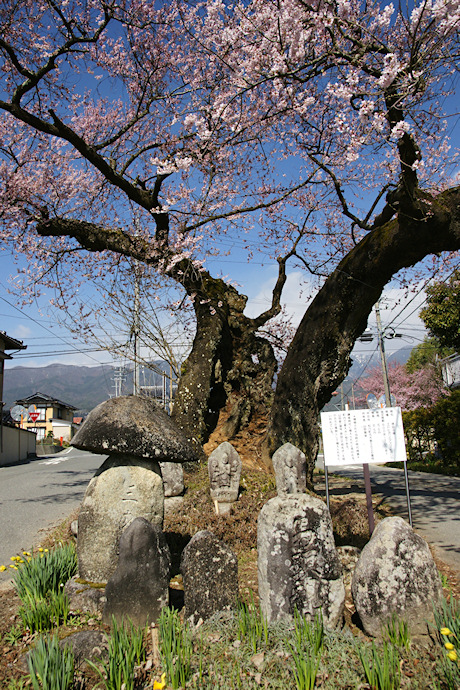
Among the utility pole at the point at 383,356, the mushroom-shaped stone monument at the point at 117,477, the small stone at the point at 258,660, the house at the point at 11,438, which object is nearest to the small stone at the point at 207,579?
the small stone at the point at 258,660

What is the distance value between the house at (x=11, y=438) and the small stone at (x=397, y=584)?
25.6 meters

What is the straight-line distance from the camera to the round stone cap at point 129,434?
A: 14.6 ft

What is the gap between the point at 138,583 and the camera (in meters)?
3.55

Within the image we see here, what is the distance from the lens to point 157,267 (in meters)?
10.3

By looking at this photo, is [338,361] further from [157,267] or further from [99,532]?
[99,532]

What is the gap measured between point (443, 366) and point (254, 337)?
89.6 feet

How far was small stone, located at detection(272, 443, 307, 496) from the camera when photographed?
7.38 metres

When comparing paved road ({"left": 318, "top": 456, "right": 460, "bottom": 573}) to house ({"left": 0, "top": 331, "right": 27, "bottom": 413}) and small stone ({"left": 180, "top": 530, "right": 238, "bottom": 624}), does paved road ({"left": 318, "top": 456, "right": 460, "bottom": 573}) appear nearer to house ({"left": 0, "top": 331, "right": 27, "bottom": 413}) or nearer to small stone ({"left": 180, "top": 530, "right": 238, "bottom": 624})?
small stone ({"left": 180, "top": 530, "right": 238, "bottom": 624})

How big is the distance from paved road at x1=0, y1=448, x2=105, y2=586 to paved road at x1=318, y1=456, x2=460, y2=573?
5.65 m

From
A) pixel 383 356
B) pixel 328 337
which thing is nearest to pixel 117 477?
pixel 328 337

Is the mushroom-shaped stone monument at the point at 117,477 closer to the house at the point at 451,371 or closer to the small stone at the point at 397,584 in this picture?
the small stone at the point at 397,584

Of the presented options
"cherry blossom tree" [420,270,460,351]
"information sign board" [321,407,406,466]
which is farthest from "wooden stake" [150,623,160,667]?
"cherry blossom tree" [420,270,460,351]

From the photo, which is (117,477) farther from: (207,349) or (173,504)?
(207,349)

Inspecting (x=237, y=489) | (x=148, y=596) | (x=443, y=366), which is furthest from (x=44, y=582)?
(x=443, y=366)
